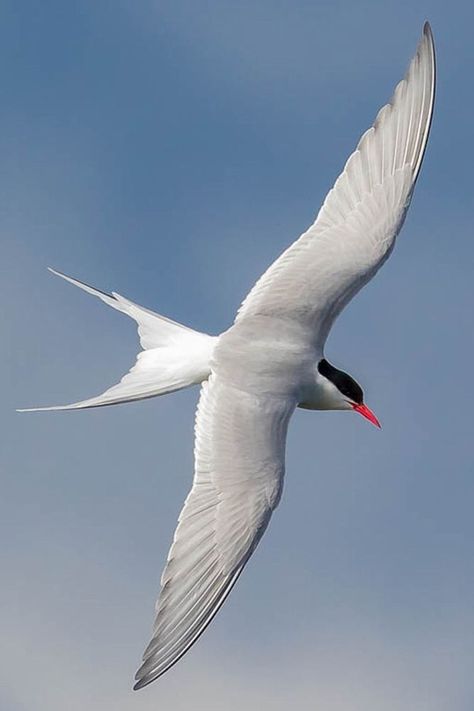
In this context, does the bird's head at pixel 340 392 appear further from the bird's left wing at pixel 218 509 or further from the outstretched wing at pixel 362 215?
the bird's left wing at pixel 218 509

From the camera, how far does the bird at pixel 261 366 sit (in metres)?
9.62

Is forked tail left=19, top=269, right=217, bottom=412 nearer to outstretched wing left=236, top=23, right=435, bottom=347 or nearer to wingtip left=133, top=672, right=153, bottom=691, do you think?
outstretched wing left=236, top=23, right=435, bottom=347

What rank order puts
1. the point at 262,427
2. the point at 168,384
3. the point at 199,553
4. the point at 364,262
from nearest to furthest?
the point at 199,553 < the point at 262,427 < the point at 168,384 < the point at 364,262

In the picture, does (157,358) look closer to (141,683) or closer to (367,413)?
(367,413)

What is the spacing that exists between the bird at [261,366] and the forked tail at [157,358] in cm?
1

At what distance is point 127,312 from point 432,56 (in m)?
3.26

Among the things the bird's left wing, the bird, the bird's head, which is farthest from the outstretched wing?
the bird's left wing

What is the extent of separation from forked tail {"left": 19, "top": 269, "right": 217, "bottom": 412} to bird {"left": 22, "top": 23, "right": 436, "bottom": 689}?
11 millimetres

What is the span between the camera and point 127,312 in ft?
39.6

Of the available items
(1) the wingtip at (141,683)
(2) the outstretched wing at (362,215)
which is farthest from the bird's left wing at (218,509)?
(2) the outstretched wing at (362,215)

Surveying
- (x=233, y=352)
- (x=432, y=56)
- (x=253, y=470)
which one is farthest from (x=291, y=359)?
(x=432, y=56)

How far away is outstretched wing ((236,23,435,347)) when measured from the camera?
11.8 m

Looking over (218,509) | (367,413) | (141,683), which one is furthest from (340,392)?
(141,683)

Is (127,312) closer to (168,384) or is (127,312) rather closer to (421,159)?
(168,384)
